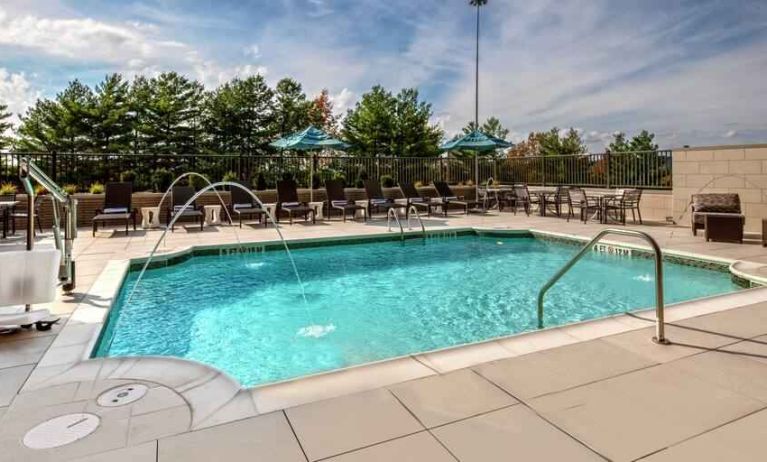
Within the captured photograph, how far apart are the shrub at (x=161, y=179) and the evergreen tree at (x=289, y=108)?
14.8m

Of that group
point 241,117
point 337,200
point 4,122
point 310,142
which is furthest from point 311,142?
point 4,122

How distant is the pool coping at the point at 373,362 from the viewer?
247cm

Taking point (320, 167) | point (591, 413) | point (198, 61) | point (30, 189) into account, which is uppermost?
point (198, 61)

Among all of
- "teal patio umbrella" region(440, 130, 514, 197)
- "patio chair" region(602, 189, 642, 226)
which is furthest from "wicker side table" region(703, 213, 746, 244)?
"teal patio umbrella" region(440, 130, 514, 197)

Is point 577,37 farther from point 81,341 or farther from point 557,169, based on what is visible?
point 81,341

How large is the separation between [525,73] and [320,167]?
7.93 metres

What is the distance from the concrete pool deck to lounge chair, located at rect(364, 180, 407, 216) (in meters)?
8.90

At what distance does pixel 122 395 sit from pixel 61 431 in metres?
0.36

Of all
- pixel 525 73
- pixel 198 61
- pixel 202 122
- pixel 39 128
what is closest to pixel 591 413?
pixel 525 73

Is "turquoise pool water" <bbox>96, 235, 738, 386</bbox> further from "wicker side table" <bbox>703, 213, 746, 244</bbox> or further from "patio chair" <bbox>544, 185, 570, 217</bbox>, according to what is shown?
"patio chair" <bbox>544, 185, 570, 217</bbox>

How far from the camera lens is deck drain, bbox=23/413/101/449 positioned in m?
1.98

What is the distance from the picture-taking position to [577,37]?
13125 mm

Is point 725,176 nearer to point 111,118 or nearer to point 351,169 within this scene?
point 351,169

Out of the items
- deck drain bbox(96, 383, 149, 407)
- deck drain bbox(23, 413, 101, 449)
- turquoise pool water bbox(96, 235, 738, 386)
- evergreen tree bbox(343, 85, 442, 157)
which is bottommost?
turquoise pool water bbox(96, 235, 738, 386)
